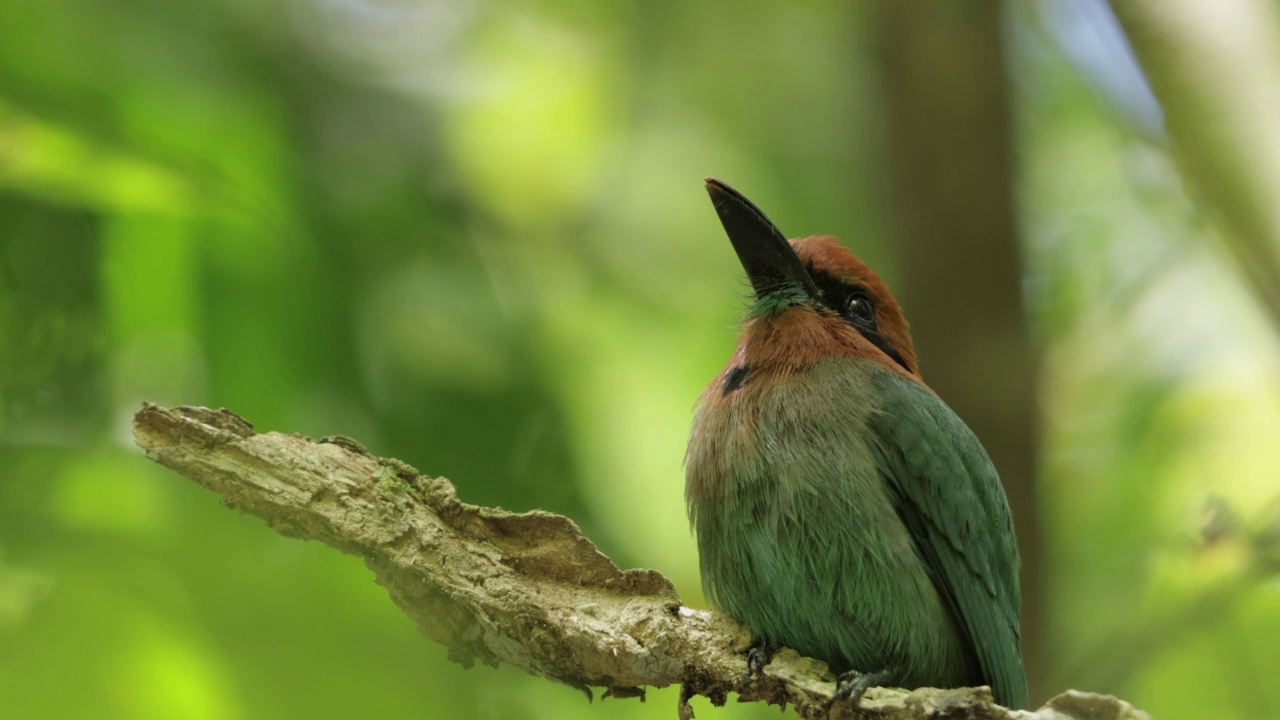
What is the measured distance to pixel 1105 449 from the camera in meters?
6.30

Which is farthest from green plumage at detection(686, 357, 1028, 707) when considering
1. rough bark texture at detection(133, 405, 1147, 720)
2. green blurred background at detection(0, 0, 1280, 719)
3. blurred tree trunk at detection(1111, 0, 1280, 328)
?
blurred tree trunk at detection(1111, 0, 1280, 328)

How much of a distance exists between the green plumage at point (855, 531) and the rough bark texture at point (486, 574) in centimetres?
23

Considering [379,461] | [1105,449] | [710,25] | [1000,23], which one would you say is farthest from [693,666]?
[710,25]

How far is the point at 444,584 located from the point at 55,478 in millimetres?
1214

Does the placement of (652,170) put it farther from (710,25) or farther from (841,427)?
(841,427)

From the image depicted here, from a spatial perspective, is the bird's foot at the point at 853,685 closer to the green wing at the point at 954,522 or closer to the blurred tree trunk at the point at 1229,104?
the green wing at the point at 954,522

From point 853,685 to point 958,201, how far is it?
3.30 m

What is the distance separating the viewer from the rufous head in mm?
4375

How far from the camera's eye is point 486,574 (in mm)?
3391

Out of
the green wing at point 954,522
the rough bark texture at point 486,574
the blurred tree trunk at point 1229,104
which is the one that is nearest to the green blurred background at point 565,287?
the blurred tree trunk at point 1229,104

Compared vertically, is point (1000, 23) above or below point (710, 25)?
below

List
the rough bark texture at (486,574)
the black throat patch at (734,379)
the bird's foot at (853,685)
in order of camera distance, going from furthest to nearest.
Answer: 1. the black throat patch at (734,379)
2. the bird's foot at (853,685)
3. the rough bark texture at (486,574)

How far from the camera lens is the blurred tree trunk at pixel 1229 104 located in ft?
15.5

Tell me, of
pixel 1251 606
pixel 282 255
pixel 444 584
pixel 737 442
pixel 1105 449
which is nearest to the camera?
pixel 444 584
